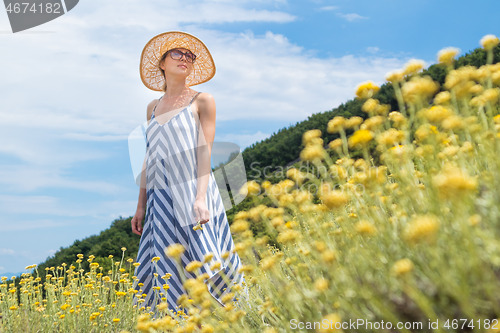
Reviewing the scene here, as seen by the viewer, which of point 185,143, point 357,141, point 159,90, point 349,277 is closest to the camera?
point 349,277

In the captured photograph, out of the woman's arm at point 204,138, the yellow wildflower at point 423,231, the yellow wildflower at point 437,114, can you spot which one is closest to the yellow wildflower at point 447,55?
the yellow wildflower at point 437,114

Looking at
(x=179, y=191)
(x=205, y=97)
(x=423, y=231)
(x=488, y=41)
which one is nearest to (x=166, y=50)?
(x=205, y=97)

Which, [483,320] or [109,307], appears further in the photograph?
[109,307]

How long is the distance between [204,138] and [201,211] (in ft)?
2.07

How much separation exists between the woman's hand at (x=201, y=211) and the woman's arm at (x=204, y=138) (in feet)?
0.09

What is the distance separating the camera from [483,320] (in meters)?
1.32

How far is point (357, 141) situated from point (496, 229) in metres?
0.59

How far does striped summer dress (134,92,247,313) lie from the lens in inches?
133

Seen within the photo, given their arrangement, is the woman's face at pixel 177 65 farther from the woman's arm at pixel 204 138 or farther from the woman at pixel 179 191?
the woman's arm at pixel 204 138

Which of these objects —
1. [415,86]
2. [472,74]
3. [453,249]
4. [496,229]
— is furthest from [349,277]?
[472,74]

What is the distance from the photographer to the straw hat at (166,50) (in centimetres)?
394

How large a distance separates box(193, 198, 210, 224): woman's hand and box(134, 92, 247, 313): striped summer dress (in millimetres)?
76

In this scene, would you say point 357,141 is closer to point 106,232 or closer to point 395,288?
point 395,288

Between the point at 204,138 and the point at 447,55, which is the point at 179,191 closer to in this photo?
the point at 204,138
